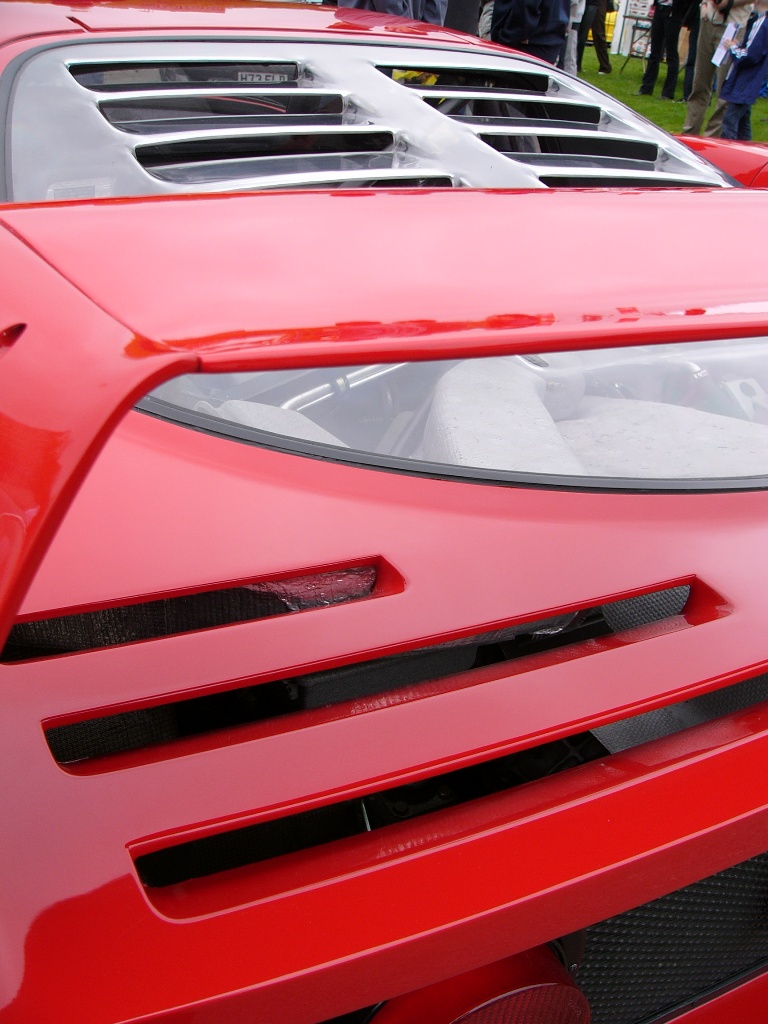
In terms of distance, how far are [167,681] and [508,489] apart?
1.46 feet

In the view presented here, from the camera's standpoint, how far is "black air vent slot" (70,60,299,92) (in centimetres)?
197

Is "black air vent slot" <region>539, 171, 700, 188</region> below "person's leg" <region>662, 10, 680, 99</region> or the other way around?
below

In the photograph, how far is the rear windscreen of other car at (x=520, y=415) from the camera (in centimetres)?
108

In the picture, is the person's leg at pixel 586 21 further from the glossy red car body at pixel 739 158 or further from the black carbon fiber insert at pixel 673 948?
the black carbon fiber insert at pixel 673 948

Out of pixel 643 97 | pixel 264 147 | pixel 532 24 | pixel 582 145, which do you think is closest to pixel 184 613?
pixel 264 147

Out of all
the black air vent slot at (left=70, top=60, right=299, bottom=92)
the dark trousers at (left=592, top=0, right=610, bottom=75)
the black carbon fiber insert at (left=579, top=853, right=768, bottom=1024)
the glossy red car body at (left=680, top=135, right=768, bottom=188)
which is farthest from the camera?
the dark trousers at (left=592, top=0, right=610, bottom=75)

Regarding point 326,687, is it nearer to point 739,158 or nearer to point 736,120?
point 739,158

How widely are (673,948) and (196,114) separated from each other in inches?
81.9

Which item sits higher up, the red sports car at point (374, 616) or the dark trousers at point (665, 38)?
the dark trousers at point (665, 38)

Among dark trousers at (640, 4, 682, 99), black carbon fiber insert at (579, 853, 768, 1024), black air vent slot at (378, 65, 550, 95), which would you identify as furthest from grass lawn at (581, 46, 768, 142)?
black carbon fiber insert at (579, 853, 768, 1024)

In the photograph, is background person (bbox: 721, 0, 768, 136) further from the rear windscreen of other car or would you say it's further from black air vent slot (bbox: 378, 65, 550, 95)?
the rear windscreen of other car

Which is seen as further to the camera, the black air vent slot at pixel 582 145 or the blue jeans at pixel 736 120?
the blue jeans at pixel 736 120

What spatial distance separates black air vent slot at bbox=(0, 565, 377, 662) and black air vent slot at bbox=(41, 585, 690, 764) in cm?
8

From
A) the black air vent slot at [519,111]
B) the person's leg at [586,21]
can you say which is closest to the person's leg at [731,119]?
the person's leg at [586,21]
